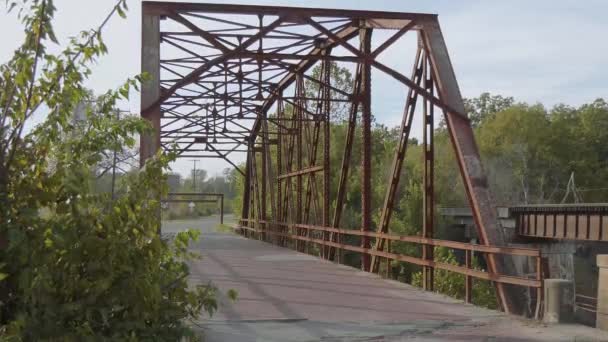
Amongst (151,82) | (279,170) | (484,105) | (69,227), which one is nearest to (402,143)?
(151,82)

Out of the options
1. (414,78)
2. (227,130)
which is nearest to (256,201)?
(227,130)

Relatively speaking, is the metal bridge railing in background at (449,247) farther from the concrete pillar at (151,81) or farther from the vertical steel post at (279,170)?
the concrete pillar at (151,81)

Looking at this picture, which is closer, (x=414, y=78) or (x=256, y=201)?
(x=414, y=78)

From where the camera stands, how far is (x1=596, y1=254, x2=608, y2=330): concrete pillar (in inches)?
378

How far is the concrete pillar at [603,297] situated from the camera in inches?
378

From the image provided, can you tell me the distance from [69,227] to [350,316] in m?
6.77

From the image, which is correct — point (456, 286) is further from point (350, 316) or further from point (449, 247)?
point (350, 316)

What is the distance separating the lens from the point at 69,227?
4.38 m

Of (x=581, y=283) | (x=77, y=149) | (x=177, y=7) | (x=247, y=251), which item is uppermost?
(x=177, y=7)

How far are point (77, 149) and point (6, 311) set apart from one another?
1.12 metres

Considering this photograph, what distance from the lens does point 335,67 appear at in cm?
6562

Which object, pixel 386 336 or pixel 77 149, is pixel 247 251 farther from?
pixel 77 149

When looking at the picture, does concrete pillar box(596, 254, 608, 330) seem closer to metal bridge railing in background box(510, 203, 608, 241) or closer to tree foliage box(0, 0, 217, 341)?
tree foliage box(0, 0, 217, 341)

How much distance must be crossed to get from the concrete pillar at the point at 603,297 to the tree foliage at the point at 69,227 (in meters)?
6.67
